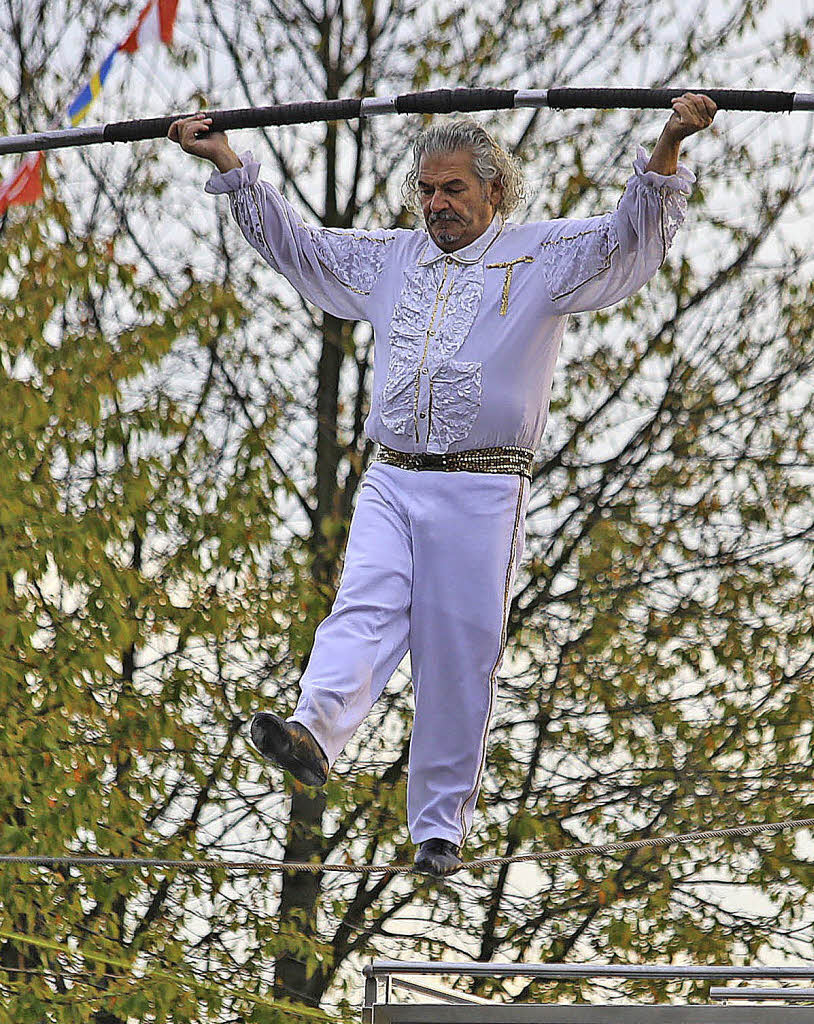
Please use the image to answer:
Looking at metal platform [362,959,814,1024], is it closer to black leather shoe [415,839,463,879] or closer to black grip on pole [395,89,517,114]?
black leather shoe [415,839,463,879]

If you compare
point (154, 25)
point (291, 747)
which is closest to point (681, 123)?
point (154, 25)

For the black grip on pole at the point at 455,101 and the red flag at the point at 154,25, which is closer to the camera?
the black grip on pole at the point at 455,101

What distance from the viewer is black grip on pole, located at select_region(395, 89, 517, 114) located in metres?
4.05

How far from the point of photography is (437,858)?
4.04 metres

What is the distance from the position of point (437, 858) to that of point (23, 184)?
205 cm

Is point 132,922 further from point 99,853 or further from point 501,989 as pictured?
point 501,989

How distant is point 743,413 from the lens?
8.24 m

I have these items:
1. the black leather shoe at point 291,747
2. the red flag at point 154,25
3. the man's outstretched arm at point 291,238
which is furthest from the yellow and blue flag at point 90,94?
the black leather shoe at point 291,747

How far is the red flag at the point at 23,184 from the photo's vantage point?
4824 millimetres

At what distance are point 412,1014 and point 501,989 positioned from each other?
12.0ft

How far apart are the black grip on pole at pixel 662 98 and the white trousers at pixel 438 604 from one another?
0.80 m

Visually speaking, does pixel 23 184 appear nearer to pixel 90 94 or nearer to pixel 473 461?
pixel 90 94

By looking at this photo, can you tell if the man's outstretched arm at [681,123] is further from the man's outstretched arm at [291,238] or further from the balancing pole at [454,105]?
the man's outstretched arm at [291,238]

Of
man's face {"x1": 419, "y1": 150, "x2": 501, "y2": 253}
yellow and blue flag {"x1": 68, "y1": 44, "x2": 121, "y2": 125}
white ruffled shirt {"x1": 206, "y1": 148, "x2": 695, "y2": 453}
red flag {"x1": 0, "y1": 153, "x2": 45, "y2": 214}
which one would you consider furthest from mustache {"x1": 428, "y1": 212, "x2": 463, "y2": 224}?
red flag {"x1": 0, "y1": 153, "x2": 45, "y2": 214}
